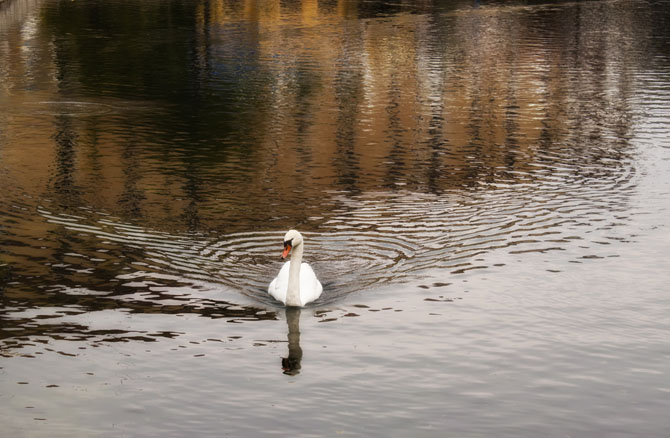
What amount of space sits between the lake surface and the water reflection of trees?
0.49 ft

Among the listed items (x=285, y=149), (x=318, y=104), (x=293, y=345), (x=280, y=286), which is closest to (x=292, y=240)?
(x=280, y=286)

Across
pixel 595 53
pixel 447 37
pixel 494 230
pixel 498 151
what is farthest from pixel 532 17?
pixel 494 230

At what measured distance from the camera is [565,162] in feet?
83.3

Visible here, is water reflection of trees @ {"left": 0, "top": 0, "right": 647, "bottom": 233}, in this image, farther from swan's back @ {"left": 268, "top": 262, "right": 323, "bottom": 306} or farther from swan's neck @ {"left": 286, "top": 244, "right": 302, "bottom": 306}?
swan's neck @ {"left": 286, "top": 244, "right": 302, "bottom": 306}

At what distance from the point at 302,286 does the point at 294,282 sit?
321 mm

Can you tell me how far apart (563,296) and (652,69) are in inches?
1158

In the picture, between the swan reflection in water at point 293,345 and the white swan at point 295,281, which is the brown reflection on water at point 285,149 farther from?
the white swan at point 295,281

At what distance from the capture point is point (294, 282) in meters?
15.2

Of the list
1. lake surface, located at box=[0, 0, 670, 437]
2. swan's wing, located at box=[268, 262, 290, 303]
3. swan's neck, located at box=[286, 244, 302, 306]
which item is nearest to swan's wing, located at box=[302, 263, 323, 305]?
swan's neck, located at box=[286, 244, 302, 306]

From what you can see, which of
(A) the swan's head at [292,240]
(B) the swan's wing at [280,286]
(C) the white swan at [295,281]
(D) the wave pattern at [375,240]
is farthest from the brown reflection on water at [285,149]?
(A) the swan's head at [292,240]

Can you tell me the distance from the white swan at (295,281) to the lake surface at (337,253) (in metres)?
0.20

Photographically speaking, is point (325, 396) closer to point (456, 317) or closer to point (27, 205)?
point (456, 317)

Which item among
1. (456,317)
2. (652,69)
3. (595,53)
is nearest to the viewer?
(456,317)

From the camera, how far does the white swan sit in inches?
598
